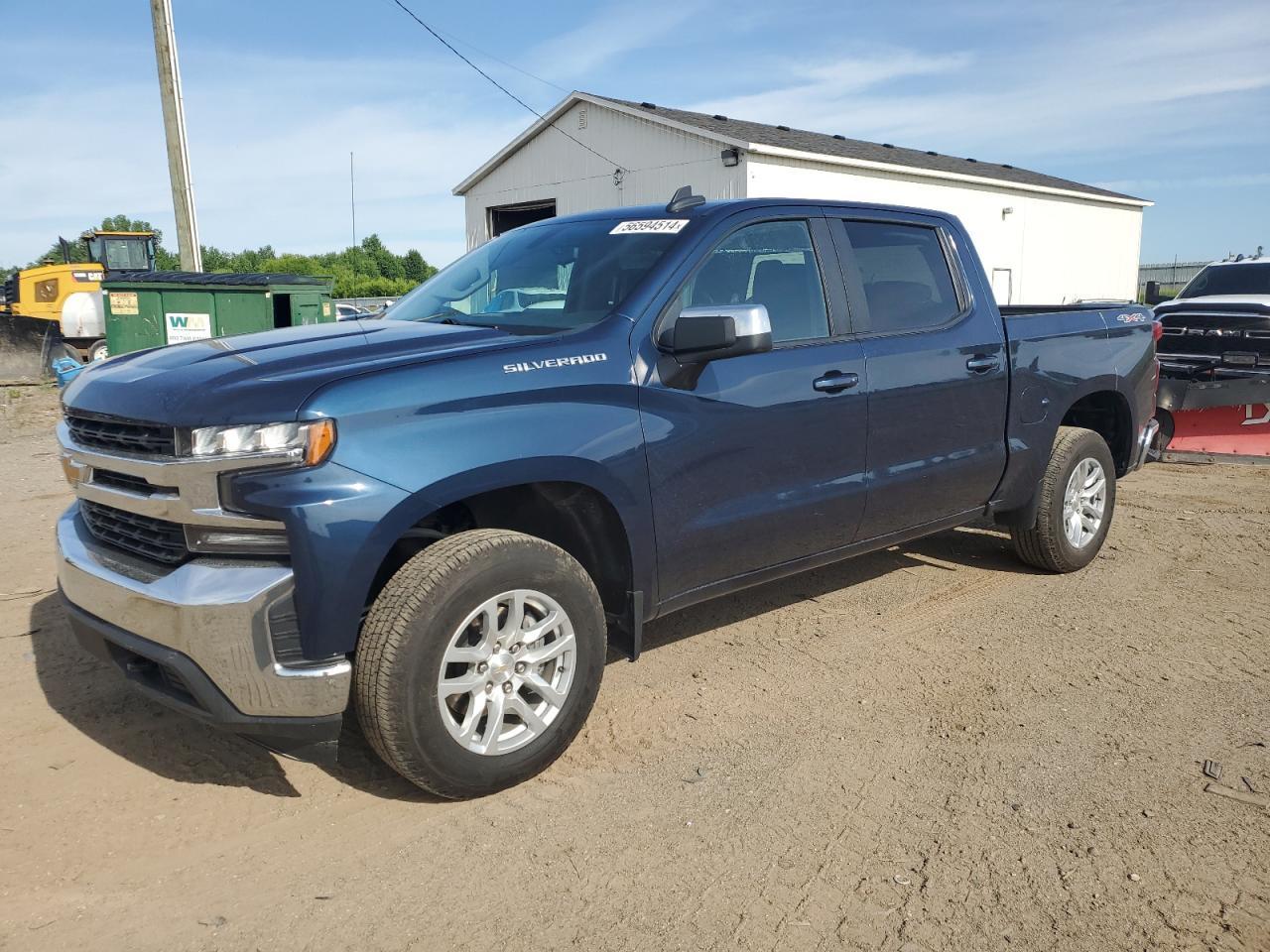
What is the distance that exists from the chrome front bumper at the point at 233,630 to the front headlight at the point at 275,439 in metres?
0.32

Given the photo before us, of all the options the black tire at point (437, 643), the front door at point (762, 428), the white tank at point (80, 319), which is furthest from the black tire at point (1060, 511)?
the white tank at point (80, 319)

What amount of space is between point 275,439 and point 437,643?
0.75 m

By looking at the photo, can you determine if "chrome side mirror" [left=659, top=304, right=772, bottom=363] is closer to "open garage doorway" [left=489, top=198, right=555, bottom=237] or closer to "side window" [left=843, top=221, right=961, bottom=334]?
"side window" [left=843, top=221, right=961, bottom=334]

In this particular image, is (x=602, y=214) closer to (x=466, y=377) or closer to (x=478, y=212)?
(x=466, y=377)

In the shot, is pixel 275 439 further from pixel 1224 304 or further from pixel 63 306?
pixel 63 306

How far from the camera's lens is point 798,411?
399 cm

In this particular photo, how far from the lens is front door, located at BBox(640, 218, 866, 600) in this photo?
363 cm

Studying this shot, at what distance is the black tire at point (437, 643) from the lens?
2.92 metres

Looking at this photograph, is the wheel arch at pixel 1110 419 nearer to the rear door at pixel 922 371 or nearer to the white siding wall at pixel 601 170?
the rear door at pixel 922 371

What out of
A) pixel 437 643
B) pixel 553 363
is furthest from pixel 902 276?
pixel 437 643

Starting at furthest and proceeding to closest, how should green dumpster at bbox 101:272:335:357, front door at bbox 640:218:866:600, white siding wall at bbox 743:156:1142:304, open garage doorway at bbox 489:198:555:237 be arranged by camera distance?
open garage doorway at bbox 489:198:555:237 < white siding wall at bbox 743:156:1142:304 < green dumpster at bbox 101:272:335:357 < front door at bbox 640:218:866:600

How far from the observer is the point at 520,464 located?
3168 mm

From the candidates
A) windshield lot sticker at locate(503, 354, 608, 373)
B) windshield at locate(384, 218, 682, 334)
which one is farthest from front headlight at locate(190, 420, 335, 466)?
windshield at locate(384, 218, 682, 334)

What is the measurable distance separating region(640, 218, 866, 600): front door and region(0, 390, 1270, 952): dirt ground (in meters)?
0.64
